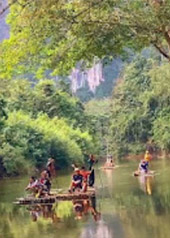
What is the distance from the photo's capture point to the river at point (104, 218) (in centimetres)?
1342

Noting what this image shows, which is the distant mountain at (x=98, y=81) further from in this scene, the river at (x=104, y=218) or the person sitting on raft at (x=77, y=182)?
the river at (x=104, y=218)

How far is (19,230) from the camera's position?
1479 centimetres

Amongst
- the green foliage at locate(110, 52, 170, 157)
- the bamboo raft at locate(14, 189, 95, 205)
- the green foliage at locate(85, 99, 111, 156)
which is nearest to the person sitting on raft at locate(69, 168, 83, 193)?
the bamboo raft at locate(14, 189, 95, 205)

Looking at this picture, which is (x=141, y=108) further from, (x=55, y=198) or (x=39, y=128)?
(x=55, y=198)

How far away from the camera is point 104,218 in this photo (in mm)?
15352

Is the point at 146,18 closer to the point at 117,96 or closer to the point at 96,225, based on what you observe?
the point at 96,225

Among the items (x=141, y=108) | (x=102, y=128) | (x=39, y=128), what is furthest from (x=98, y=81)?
(x=39, y=128)

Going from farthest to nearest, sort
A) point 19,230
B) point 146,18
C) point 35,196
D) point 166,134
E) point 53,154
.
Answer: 1. point 166,134
2. point 53,154
3. point 35,196
4. point 19,230
5. point 146,18

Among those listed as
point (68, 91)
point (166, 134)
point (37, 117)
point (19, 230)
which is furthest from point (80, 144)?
point (19, 230)

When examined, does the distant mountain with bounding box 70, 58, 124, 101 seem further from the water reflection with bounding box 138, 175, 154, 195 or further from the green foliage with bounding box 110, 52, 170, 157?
the water reflection with bounding box 138, 175, 154, 195

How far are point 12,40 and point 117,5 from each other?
239cm

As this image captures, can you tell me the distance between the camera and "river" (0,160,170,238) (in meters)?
13.4

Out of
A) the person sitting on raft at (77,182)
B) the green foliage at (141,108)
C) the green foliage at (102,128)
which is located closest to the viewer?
the person sitting on raft at (77,182)

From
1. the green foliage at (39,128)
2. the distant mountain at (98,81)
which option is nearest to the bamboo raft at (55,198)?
the green foliage at (39,128)
